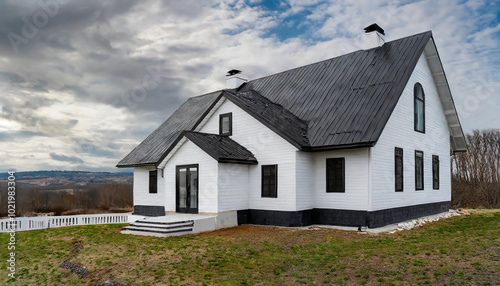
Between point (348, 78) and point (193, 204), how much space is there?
8.02m

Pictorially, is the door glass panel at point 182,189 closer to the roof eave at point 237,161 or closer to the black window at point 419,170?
the roof eave at point 237,161

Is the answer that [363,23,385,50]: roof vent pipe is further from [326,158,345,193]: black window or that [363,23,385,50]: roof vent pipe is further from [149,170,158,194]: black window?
[149,170,158,194]: black window

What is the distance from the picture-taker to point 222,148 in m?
14.8

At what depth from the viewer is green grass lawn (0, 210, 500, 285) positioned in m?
7.59

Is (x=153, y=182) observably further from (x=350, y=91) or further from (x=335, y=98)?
(x=350, y=91)

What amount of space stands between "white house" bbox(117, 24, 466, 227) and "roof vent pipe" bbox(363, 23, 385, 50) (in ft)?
0.15

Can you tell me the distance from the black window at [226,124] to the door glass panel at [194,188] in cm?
244

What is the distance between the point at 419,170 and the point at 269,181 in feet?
22.1

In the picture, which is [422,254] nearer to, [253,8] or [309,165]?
[309,165]

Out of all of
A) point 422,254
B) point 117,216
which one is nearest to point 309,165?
point 422,254

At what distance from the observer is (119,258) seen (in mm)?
9641

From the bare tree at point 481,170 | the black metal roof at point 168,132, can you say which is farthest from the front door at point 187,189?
the bare tree at point 481,170

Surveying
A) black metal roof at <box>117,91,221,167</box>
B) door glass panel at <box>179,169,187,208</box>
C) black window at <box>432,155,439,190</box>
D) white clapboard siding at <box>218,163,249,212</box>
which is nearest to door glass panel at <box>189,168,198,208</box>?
door glass panel at <box>179,169,187,208</box>

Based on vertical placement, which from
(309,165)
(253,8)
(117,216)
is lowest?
(117,216)
